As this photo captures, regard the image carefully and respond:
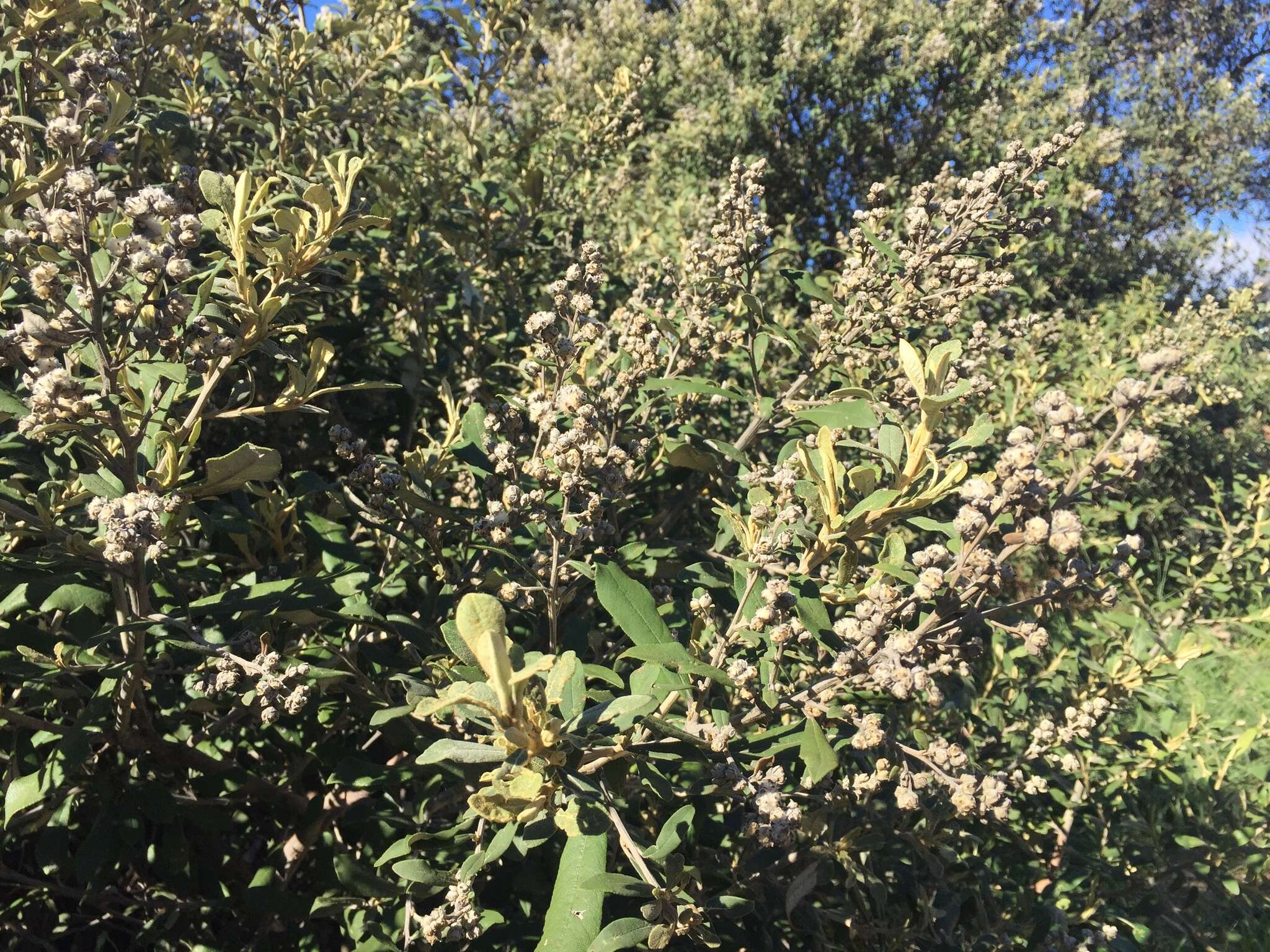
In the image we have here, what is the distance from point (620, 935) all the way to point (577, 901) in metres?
0.09

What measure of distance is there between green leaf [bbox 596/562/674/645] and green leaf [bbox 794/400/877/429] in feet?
2.00

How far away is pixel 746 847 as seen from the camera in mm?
2287

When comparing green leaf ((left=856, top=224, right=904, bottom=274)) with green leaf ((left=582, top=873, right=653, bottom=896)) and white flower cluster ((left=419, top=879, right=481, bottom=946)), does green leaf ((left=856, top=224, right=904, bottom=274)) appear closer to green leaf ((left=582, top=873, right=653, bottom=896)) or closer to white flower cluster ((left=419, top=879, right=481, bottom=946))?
green leaf ((left=582, top=873, right=653, bottom=896))

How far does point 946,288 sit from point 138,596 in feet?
6.59

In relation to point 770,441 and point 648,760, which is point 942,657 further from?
point 770,441

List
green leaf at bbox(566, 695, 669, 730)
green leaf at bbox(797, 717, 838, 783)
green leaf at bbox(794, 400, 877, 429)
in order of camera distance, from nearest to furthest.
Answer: green leaf at bbox(566, 695, 669, 730) < green leaf at bbox(797, 717, 838, 783) < green leaf at bbox(794, 400, 877, 429)

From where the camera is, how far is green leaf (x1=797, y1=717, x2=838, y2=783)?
4.98 ft

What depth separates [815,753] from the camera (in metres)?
1.57

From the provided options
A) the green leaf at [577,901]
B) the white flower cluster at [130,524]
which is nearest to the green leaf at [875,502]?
the green leaf at [577,901]

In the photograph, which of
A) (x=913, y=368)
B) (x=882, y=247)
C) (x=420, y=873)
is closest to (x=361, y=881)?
(x=420, y=873)

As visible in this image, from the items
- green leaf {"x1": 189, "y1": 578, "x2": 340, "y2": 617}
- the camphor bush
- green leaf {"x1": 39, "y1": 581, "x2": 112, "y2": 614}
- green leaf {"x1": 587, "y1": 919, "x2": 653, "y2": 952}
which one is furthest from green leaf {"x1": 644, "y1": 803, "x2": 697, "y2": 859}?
green leaf {"x1": 39, "y1": 581, "x2": 112, "y2": 614}

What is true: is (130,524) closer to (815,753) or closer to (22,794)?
(22,794)

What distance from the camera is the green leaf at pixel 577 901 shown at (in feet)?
4.61

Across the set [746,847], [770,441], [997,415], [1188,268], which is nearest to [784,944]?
[746,847]
